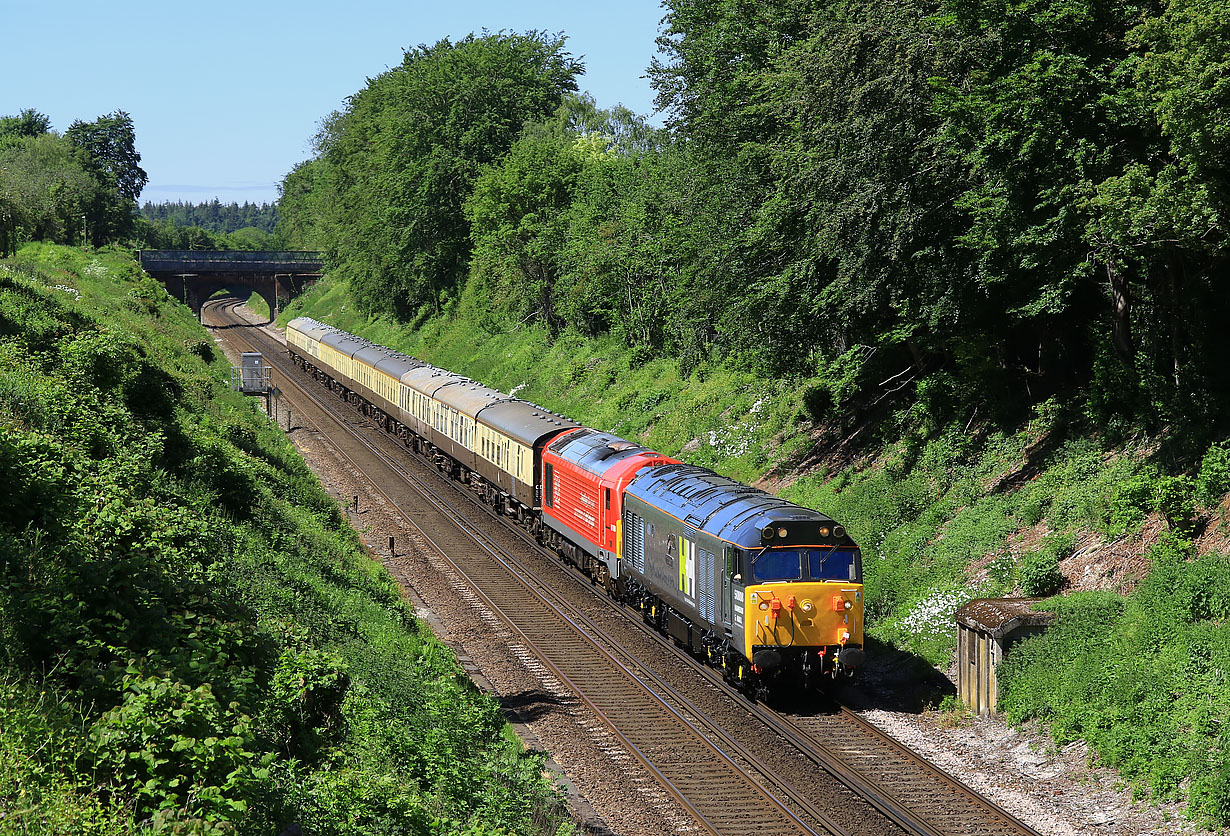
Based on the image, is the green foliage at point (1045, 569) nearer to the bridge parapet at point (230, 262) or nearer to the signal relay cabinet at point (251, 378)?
the signal relay cabinet at point (251, 378)

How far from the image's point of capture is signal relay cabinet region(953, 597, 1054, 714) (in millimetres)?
17078

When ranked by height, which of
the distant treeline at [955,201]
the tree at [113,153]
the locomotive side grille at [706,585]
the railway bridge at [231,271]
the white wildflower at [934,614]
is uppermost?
the tree at [113,153]

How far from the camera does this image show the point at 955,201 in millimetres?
21891

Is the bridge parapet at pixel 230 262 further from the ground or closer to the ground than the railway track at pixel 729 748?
further from the ground

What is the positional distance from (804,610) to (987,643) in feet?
9.93

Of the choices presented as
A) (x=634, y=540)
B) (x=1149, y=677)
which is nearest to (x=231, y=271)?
(x=634, y=540)

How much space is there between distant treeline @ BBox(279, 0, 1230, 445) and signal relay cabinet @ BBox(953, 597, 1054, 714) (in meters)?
5.46

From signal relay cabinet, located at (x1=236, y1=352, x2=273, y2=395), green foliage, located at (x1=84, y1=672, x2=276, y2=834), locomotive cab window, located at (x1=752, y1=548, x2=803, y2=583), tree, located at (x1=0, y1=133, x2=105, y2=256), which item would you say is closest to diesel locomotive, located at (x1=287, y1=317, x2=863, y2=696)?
locomotive cab window, located at (x1=752, y1=548, x2=803, y2=583)

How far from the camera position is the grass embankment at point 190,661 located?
28.5ft

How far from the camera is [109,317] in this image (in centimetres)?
4162

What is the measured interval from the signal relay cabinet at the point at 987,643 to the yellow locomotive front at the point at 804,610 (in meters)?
1.82

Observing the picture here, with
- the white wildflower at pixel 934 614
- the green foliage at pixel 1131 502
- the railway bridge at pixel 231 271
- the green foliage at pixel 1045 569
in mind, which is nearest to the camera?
the green foliage at pixel 1131 502

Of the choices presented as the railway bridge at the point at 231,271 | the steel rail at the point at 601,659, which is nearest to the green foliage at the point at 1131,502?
the steel rail at the point at 601,659

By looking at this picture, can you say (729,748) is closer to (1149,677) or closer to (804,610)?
(804,610)
